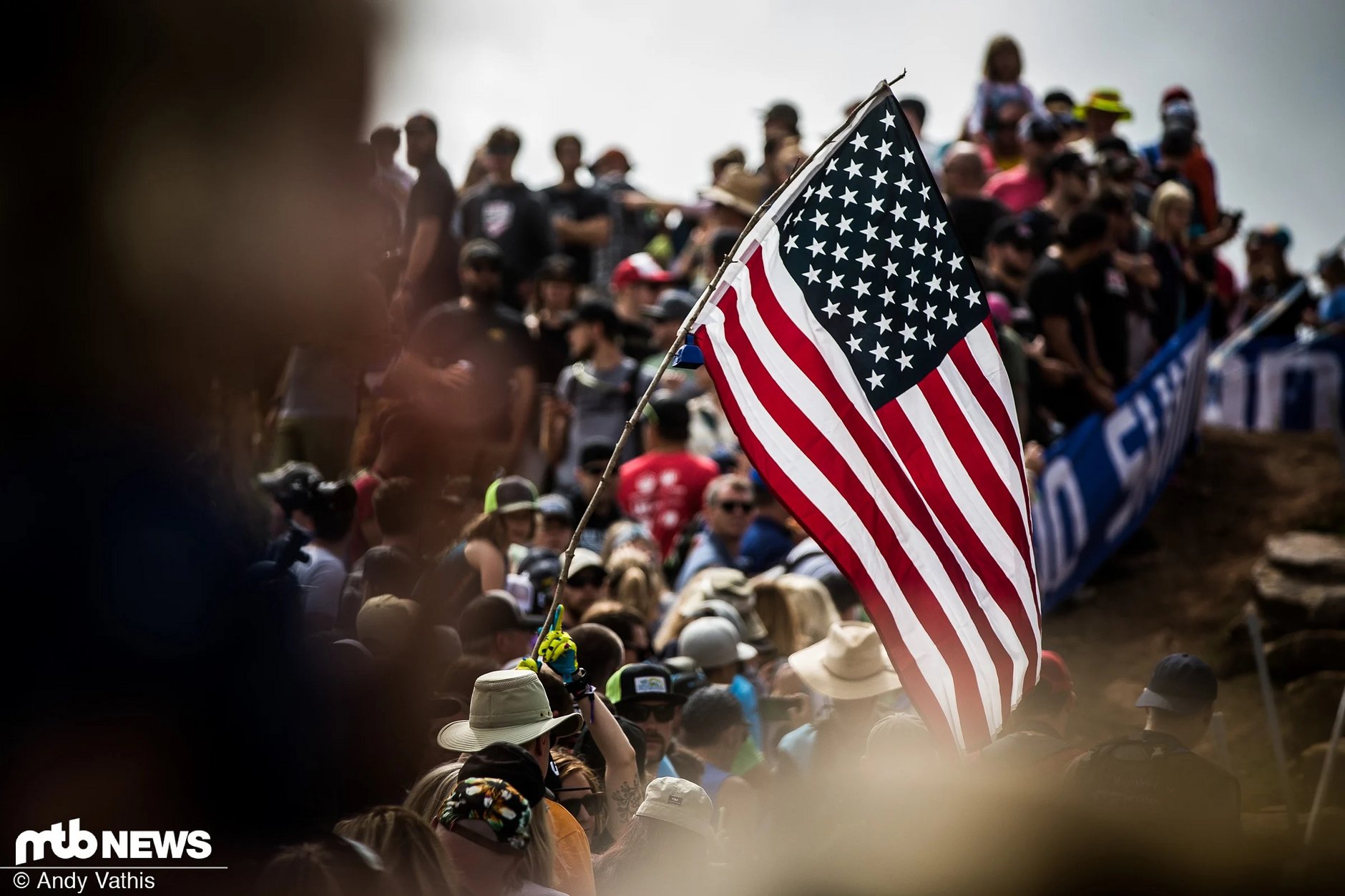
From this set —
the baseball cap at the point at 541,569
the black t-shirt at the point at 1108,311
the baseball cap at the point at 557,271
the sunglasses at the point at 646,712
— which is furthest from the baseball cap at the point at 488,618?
the black t-shirt at the point at 1108,311

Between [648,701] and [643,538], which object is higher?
[643,538]

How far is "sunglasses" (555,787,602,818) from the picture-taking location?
4.95 m

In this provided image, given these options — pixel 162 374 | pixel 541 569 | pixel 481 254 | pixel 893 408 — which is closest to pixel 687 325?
pixel 893 408

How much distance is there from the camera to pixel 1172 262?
1366cm

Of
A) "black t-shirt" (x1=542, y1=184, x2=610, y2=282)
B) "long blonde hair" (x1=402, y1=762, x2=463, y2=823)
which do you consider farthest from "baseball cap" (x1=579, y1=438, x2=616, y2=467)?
"long blonde hair" (x1=402, y1=762, x2=463, y2=823)

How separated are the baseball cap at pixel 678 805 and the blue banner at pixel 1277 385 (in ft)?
39.7

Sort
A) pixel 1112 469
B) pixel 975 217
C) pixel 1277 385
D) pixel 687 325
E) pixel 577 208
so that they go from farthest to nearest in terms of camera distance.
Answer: pixel 1277 385 → pixel 577 208 → pixel 975 217 → pixel 1112 469 → pixel 687 325

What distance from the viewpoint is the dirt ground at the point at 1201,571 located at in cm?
1141

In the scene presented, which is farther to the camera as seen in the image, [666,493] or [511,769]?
[666,493]

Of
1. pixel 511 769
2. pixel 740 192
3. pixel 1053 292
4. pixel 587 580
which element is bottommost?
pixel 511 769

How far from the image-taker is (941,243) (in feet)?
16.9

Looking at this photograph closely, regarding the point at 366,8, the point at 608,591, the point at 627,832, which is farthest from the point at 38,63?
the point at 608,591

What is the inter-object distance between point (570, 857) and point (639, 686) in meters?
1.87

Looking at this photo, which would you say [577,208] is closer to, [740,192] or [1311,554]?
[740,192]
